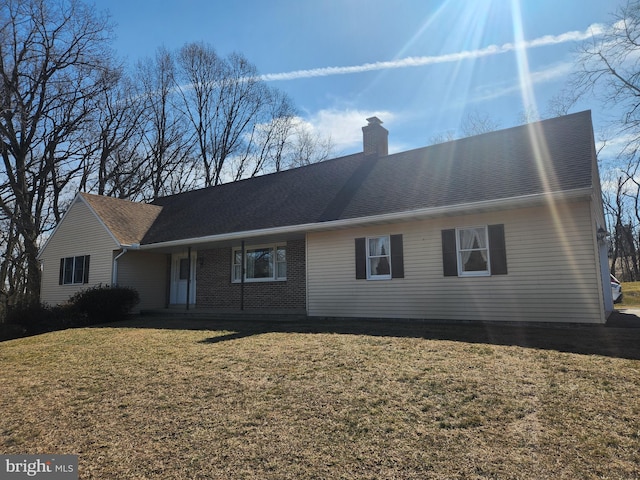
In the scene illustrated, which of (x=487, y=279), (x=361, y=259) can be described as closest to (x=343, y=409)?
(x=487, y=279)

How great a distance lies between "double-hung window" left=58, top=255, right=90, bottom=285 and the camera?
17.6 metres

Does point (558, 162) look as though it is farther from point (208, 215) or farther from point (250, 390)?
point (208, 215)

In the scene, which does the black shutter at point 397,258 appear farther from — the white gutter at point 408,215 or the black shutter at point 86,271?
the black shutter at point 86,271

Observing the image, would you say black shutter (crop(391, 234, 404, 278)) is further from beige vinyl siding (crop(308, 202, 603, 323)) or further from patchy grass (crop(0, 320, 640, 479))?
patchy grass (crop(0, 320, 640, 479))

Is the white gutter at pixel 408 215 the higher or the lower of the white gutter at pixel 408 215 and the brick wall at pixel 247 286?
the higher

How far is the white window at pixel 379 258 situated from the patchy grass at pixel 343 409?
4.09 m

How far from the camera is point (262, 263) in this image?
15.0 metres

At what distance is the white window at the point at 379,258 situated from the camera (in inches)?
461

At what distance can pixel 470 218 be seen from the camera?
10438 mm

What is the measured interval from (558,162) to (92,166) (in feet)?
91.7

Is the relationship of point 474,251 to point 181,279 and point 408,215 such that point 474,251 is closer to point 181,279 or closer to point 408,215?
point 408,215

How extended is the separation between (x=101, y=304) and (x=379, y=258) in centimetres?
977

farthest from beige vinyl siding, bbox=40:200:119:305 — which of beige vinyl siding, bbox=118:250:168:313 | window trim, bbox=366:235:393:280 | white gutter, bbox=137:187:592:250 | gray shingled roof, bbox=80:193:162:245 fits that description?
window trim, bbox=366:235:393:280

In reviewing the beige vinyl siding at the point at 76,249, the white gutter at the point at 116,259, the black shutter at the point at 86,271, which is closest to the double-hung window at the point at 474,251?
the white gutter at the point at 116,259
